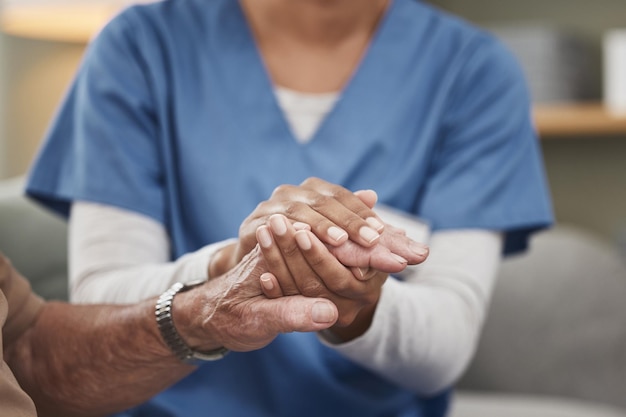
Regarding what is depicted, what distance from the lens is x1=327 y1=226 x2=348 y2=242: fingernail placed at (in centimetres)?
74

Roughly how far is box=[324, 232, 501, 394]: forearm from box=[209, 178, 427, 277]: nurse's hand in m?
0.19

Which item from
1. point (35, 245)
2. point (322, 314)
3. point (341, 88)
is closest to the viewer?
point (322, 314)

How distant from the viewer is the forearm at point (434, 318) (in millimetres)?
971

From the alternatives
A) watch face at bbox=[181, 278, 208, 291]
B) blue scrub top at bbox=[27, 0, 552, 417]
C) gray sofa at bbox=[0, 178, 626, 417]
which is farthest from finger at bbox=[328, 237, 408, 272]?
gray sofa at bbox=[0, 178, 626, 417]

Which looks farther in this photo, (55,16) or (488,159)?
(55,16)

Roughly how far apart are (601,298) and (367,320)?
3.51 feet

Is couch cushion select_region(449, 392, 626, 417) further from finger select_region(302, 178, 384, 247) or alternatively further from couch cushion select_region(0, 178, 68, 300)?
finger select_region(302, 178, 384, 247)

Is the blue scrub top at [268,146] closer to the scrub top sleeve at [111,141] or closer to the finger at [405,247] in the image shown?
the scrub top sleeve at [111,141]

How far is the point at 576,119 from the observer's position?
2357 millimetres

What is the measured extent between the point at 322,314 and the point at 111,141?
49cm

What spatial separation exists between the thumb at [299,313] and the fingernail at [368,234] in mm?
60

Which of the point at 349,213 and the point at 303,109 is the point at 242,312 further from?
the point at 303,109

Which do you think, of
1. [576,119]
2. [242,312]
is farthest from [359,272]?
[576,119]

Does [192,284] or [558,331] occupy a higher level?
[192,284]
